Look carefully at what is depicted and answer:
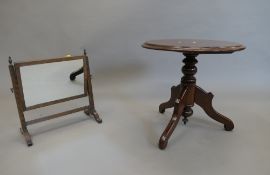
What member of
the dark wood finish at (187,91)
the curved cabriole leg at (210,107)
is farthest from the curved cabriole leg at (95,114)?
the curved cabriole leg at (210,107)

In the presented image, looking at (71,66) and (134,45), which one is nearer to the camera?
(71,66)

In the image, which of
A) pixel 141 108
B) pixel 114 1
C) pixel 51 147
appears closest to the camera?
pixel 51 147

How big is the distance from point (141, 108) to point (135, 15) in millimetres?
989

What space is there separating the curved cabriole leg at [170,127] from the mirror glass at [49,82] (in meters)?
0.73

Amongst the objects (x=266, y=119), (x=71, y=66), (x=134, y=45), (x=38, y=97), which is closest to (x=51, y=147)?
(x=38, y=97)

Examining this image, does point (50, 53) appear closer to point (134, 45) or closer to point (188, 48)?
point (134, 45)

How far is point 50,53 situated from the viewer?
2.43m

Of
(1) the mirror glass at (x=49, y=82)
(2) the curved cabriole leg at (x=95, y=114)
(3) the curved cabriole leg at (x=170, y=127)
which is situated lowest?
(2) the curved cabriole leg at (x=95, y=114)

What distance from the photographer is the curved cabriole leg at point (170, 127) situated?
1424 mm

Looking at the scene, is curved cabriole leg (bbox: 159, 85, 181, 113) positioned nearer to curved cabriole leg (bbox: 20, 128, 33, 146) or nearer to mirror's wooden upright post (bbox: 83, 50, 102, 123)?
mirror's wooden upright post (bbox: 83, 50, 102, 123)

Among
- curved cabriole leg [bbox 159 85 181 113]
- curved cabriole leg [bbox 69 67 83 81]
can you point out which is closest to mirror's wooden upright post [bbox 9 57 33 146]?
curved cabriole leg [bbox 69 67 83 81]

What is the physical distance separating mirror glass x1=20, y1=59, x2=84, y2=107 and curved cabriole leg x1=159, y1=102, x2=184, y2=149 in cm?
73

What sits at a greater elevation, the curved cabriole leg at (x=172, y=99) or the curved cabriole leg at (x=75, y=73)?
the curved cabriole leg at (x=75, y=73)

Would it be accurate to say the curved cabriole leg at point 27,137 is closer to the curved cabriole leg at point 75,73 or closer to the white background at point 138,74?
the white background at point 138,74
